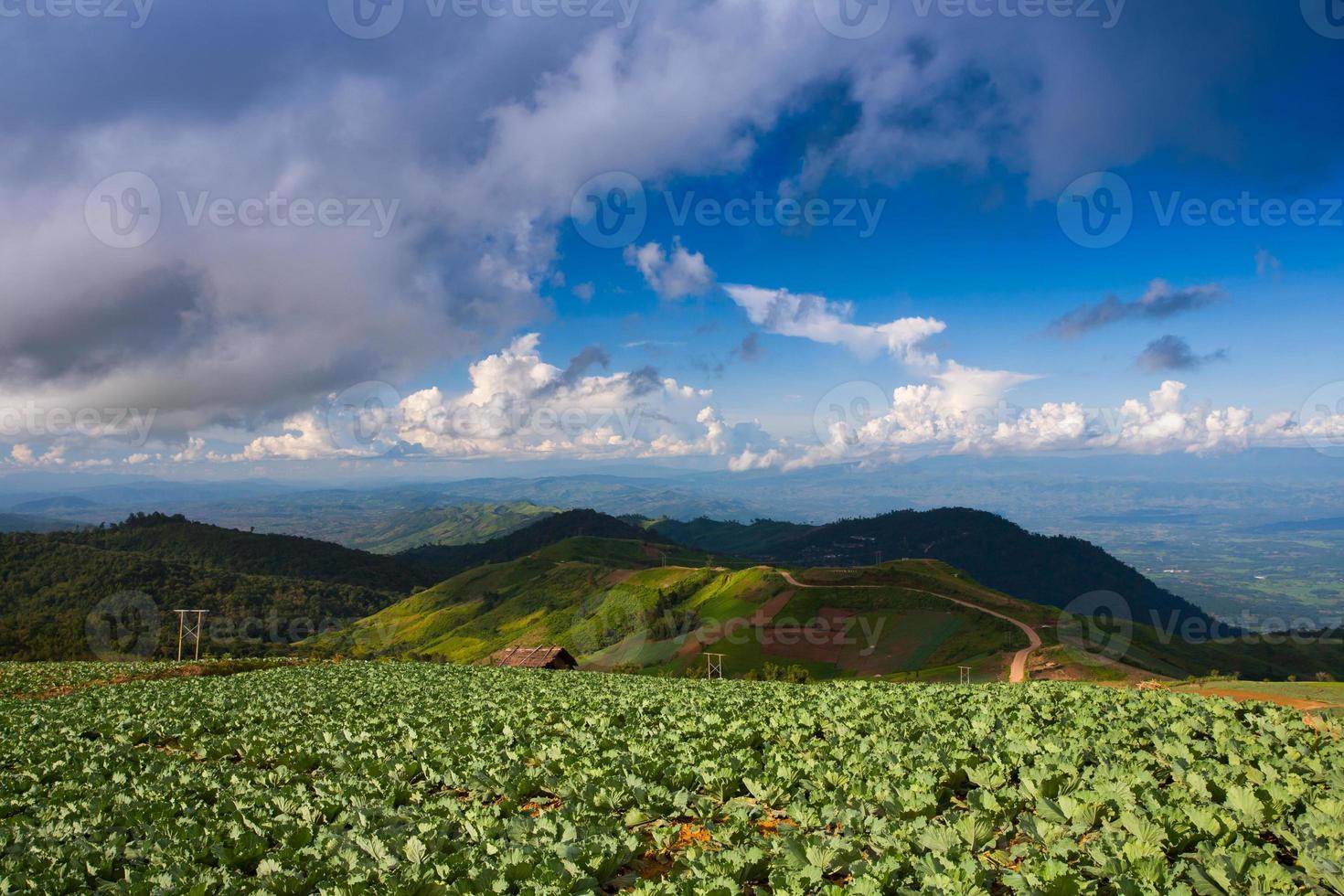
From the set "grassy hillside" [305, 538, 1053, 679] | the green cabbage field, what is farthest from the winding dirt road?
the green cabbage field

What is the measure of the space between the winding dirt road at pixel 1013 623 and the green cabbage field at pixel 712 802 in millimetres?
67082

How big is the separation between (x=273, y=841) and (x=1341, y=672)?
195m

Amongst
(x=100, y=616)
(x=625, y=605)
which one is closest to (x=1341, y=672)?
(x=625, y=605)

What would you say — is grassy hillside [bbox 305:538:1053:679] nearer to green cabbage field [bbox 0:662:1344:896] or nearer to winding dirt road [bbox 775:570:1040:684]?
winding dirt road [bbox 775:570:1040:684]

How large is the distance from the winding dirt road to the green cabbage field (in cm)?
6708

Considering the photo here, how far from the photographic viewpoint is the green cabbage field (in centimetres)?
809

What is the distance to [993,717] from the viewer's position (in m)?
16.4

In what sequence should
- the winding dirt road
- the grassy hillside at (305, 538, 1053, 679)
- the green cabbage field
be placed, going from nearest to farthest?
the green cabbage field → the winding dirt road → the grassy hillside at (305, 538, 1053, 679)

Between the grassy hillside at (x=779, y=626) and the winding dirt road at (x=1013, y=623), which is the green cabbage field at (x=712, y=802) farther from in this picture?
the grassy hillside at (x=779, y=626)

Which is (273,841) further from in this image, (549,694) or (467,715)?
(549,694)

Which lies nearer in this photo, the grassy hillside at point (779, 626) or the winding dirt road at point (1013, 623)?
the winding dirt road at point (1013, 623)

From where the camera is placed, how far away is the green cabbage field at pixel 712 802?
8.09 m

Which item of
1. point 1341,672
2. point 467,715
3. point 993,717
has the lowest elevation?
point 1341,672

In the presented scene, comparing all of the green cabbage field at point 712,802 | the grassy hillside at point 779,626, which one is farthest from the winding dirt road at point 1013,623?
the green cabbage field at point 712,802
